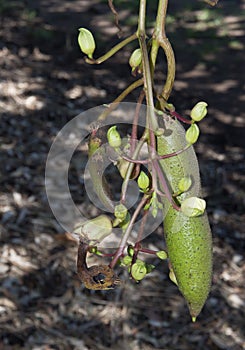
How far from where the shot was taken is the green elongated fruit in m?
0.62

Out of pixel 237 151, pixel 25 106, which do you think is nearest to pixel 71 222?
pixel 25 106

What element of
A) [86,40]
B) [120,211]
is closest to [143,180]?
[120,211]

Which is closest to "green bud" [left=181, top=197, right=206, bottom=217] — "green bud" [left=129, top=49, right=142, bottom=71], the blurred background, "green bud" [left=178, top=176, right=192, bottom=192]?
"green bud" [left=178, top=176, right=192, bottom=192]

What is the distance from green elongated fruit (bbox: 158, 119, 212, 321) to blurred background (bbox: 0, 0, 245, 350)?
163 cm

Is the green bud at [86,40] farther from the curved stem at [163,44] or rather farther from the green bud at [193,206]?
the green bud at [193,206]

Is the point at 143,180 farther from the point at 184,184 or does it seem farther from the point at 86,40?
the point at 86,40

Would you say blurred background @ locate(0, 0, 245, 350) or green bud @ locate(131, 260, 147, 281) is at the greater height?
green bud @ locate(131, 260, 147, 281)

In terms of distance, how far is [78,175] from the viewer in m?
3.00

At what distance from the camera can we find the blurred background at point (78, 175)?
2299 millimetres

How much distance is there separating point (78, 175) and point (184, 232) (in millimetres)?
2383

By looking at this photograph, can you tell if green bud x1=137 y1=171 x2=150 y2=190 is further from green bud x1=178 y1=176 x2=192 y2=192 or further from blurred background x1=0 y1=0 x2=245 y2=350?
blurred background x1=0 y1=0 x2=245 y2=350

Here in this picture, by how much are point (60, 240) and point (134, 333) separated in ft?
1.79

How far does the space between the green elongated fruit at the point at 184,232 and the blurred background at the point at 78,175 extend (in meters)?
1.63

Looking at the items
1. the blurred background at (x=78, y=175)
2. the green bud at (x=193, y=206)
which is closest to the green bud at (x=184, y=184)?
the green bud at (x=193, y=206)
